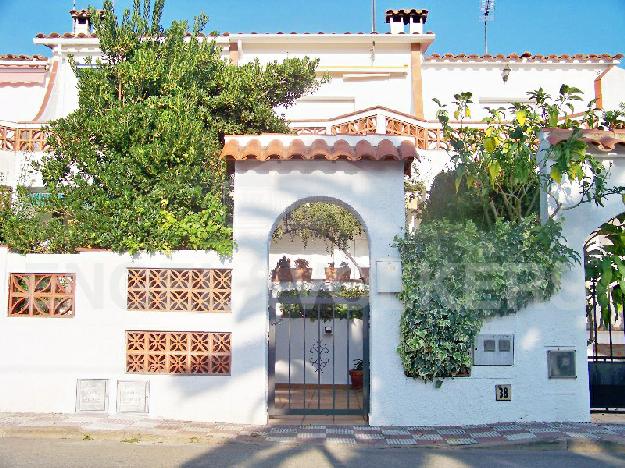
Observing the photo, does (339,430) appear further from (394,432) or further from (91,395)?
(91,395)

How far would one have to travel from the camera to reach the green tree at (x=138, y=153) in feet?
30.0

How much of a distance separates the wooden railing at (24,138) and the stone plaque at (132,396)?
261 inches

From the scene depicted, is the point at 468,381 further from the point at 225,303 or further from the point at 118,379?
the point at 118,379

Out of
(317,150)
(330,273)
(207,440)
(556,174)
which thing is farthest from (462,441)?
(330,273)

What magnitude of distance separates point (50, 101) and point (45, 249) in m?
8.73

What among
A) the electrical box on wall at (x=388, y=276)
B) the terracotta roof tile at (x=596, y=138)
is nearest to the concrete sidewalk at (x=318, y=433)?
the electrical box on wall at (x=388, y=276)

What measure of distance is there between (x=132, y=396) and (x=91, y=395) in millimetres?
576

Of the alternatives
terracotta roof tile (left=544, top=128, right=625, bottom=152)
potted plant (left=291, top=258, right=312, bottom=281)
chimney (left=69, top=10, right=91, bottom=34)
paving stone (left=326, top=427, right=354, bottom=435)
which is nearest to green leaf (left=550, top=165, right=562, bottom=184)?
terracotta roof tile (left=544, top=128, right=625, bottom=152)

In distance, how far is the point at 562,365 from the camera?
889 centimetres

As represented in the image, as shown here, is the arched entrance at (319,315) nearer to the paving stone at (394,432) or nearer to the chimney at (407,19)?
the paving stone at (394,432)

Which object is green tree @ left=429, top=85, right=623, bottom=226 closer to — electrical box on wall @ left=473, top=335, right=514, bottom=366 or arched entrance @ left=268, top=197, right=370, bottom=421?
electrical box on wall @ left=473, top=335, right=514, bottom=366

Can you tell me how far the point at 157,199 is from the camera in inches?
365

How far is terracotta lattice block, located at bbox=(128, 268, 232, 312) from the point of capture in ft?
29.7

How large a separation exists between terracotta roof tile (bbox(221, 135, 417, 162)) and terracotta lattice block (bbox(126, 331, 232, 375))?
2.49 metres
